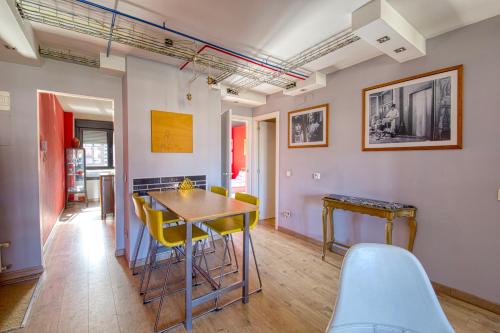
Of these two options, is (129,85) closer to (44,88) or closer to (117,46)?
(117,46)

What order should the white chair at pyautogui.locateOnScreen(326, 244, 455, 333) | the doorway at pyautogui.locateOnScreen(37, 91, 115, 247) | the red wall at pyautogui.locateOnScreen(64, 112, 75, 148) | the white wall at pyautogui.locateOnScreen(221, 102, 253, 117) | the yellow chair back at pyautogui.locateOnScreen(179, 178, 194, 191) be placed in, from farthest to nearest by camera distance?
the red wall at pyautogui.locateOnScreen(64, 112, 75, 148)
the doorway at pyautogui.locateOnScreen(37, 91, 115, 247)
the white wall at pyautogui.locateOnScreen(221, 102, 253, 117)
the yellow chair back at pyautogui.locateOnScreen(179, 178, 194, 191)
the white chair at pyautogui.locateOnScreen(326, 244, 455, 333)

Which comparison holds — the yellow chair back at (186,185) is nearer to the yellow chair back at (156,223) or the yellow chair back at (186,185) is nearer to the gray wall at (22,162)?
the yellow chair back at (156,223)

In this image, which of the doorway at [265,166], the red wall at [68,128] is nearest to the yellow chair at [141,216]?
the doorway at [265,166]

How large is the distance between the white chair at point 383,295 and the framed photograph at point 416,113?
5.96 ft

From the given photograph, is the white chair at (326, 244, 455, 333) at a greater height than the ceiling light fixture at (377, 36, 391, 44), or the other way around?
the ceiling light fixture at (377, 36, 391, 44)

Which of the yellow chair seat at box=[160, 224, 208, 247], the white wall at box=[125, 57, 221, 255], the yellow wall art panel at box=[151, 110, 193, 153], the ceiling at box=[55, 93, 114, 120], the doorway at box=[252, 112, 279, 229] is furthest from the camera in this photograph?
the doorway at box=[252, 112, 279, 229]

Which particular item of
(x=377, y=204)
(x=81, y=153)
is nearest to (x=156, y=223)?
(x=377, y=204)

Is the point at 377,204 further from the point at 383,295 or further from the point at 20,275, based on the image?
the point at 20,275

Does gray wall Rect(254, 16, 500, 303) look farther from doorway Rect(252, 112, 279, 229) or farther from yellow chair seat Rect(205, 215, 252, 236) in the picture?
doorway Rect(252, 112, 279, 229)

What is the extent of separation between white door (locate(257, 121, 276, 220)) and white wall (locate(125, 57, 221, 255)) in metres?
1.56

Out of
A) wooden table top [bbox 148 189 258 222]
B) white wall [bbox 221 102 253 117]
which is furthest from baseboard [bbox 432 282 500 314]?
white wall [bbox 221 102 253 117]

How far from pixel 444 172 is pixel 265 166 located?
127 inches

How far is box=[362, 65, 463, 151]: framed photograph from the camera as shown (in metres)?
2.26

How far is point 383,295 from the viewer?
1136 millimetres
